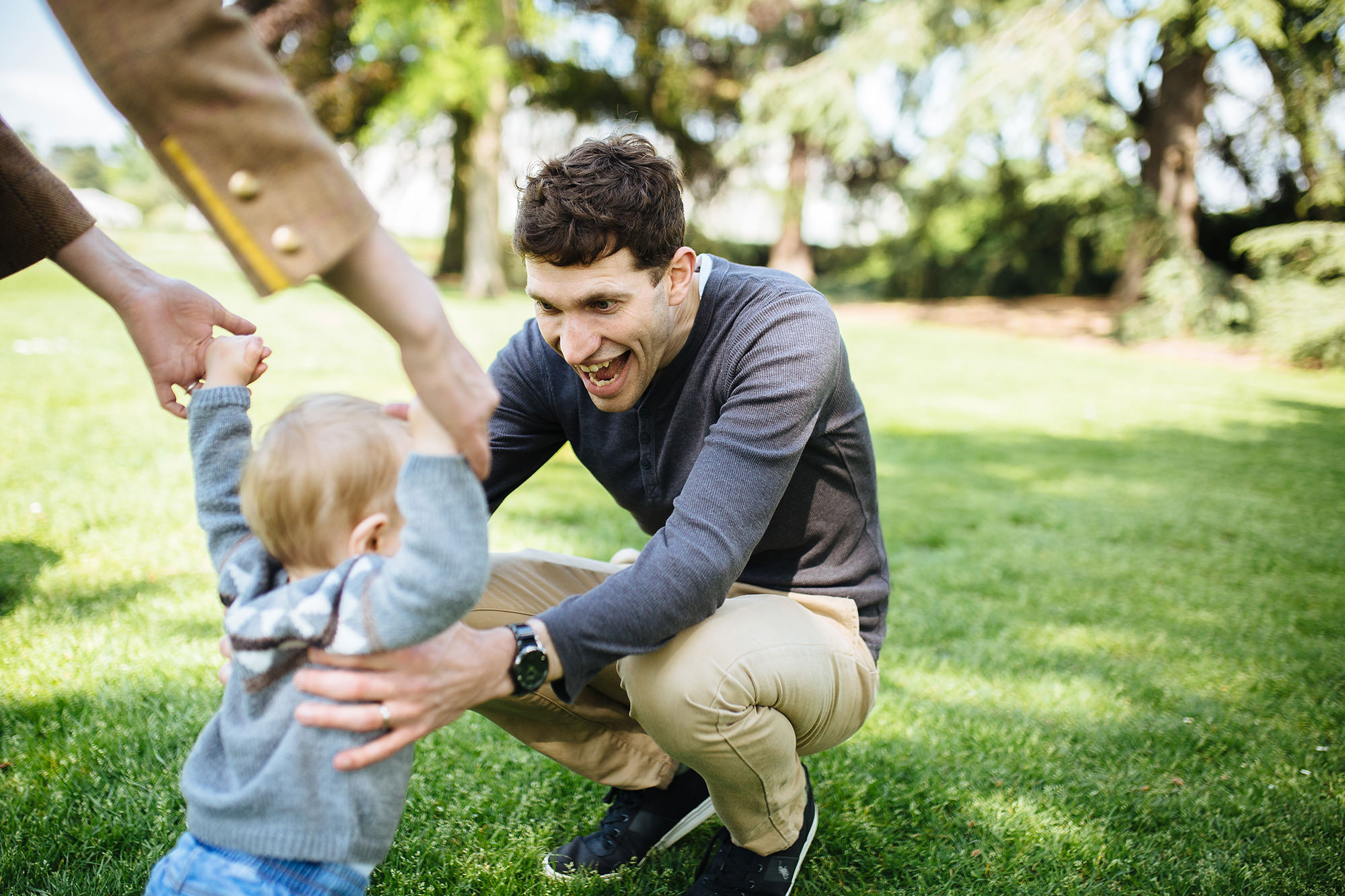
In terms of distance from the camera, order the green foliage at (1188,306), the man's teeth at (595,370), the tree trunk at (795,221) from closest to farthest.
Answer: the man's teeth at (595,370) < the green foliage at (1188,306) < the tree trunk at (795,221)

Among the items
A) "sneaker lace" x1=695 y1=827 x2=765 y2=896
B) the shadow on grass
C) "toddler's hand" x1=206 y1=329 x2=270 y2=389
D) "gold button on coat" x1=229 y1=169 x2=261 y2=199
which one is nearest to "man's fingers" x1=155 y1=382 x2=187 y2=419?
"toddler's hand" x1=206 y1=329 x2=270 y2=389

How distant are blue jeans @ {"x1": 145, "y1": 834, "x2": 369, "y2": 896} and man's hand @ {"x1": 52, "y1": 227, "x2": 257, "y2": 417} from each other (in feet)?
→ 2.64

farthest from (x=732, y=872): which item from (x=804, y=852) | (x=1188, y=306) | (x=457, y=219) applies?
(x=457, y=219)

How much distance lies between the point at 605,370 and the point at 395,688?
97 centimetres

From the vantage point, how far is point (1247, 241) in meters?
13.6

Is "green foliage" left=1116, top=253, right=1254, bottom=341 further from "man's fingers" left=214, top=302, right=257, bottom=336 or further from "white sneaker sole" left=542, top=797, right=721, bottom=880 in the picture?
"man's fingers" left=214, top=302, right=257, bottom=336

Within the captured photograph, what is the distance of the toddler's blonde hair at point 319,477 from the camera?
4.24 feet

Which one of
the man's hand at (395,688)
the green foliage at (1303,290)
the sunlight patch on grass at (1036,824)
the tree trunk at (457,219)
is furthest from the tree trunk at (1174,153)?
the man's hand at (395,688)

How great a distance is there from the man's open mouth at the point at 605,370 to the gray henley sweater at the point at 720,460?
0.12 m

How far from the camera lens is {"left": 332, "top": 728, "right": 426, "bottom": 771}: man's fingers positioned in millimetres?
1272

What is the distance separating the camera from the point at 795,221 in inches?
925

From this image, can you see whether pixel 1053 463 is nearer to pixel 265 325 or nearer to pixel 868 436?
pixel 868 436

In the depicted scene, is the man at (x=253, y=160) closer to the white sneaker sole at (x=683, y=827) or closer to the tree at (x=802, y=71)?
the white sneaker sole at (x=683, y=827)

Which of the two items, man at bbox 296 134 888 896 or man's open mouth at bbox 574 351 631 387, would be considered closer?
man at bbox 296 134 888 896
